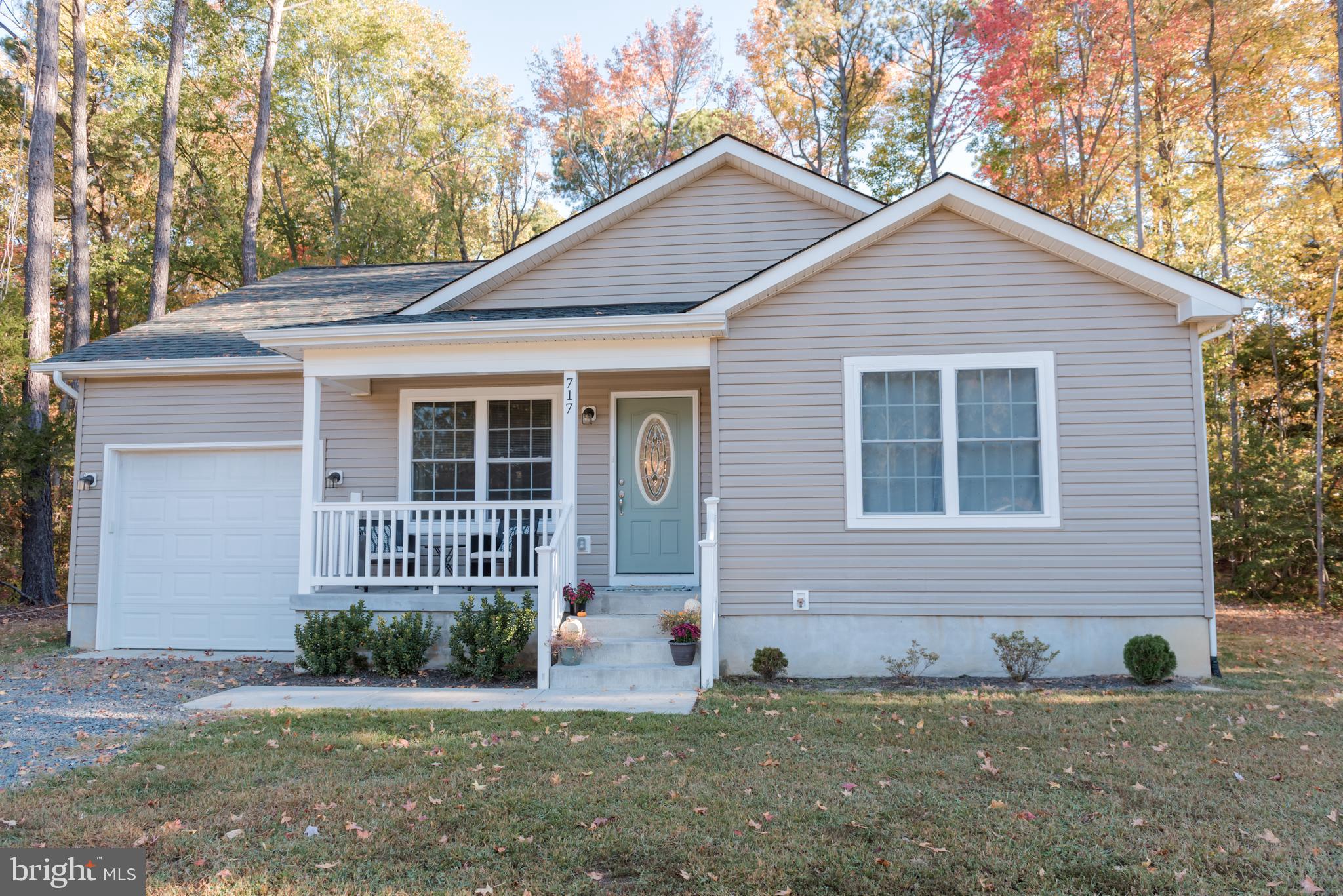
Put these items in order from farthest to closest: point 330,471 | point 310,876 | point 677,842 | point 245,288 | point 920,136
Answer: point 920,136 < point 245,288 < point 330,471 < point 677,842 < point 310,876

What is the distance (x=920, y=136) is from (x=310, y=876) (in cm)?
2210

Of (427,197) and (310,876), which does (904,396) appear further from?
(427,197)

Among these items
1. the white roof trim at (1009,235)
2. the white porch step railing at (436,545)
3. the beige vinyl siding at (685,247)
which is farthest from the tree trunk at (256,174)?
the white roof trim at (1009,235)

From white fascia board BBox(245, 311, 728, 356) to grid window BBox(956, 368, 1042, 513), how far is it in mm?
2384

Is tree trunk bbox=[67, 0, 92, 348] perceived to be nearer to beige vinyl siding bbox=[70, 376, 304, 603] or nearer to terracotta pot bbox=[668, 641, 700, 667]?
beige vinyl siding bbox=[70, 376, 304, 603]

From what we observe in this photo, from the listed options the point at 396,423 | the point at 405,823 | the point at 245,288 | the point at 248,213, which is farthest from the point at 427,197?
the point at 405,823

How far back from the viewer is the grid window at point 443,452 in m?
9.56

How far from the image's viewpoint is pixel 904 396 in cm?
769

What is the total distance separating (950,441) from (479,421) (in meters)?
5.05

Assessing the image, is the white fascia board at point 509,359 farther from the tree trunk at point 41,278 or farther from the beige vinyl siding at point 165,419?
the tree trunk at point 41,278

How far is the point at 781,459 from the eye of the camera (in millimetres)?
7777

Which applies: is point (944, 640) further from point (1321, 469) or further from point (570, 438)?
point (1321, 469)

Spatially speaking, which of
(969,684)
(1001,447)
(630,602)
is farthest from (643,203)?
(969,684)

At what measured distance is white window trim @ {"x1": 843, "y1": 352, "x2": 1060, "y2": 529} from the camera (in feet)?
24.4
